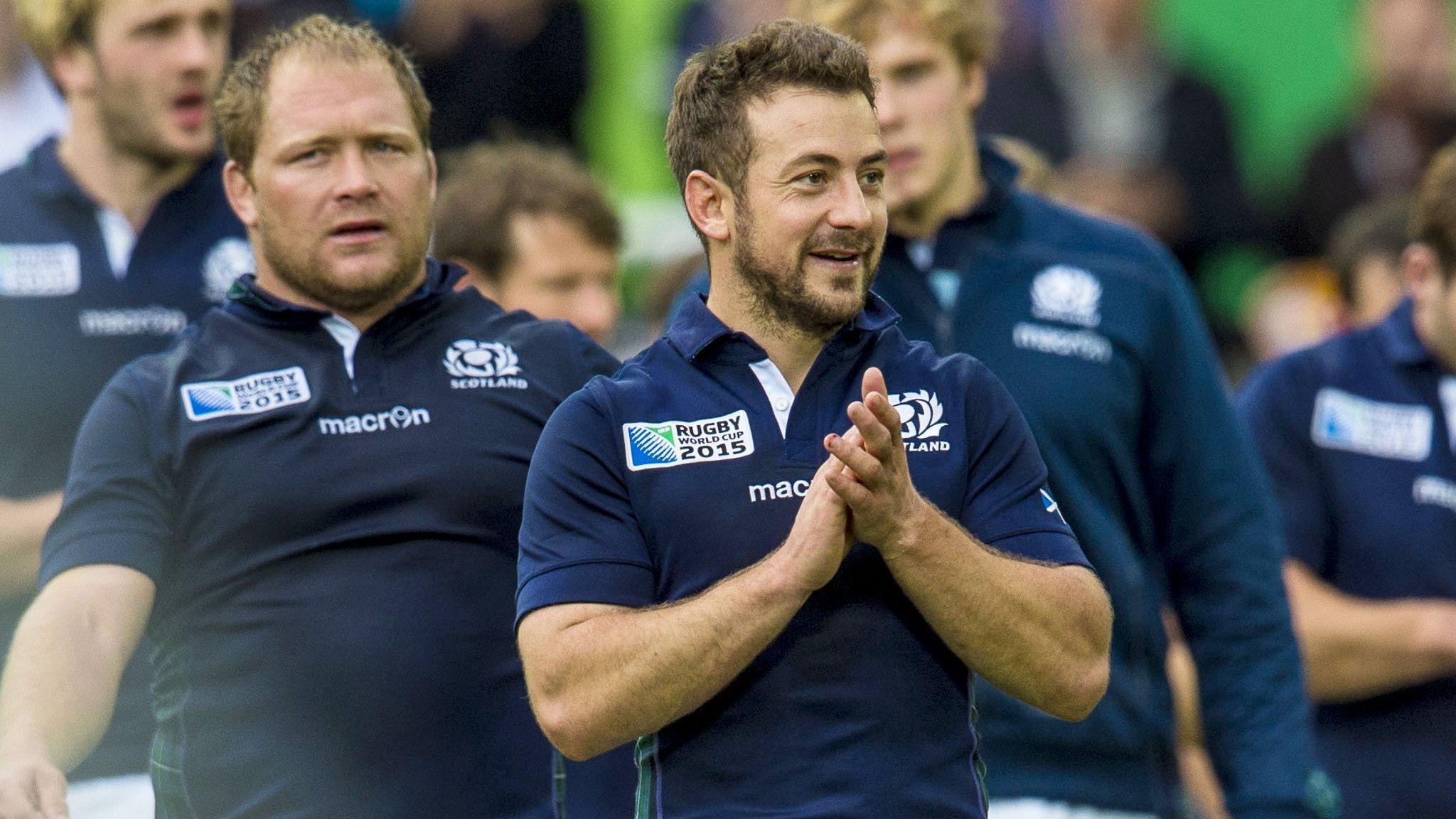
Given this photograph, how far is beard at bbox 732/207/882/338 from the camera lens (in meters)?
3.36

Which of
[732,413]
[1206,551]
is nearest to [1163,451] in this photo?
[1206,551]

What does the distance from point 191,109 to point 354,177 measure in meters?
1.54

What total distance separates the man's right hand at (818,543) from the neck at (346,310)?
4.51 feet

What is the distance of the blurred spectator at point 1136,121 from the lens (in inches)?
391

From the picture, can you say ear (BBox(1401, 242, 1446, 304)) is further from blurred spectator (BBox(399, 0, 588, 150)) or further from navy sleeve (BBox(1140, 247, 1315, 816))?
blurred spectator (BBox(399, 0, 588, 150))

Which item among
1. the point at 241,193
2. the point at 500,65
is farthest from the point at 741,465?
the point at 500,65

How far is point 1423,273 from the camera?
5859mm

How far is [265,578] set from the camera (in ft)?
12.6

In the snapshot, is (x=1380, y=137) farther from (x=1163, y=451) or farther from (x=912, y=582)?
(x=912, y=582)

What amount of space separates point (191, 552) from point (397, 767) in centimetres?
60

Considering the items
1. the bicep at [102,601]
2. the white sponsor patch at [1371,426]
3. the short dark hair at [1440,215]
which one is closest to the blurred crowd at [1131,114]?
the short dark hair at [1440,215]

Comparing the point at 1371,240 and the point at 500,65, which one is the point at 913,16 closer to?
the point at 1371,240

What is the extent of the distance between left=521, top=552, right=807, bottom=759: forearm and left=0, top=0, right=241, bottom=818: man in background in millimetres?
2092

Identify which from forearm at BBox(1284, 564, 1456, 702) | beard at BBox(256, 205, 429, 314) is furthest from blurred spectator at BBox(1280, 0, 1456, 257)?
beard at BBox(256, 205, 429, 314)
